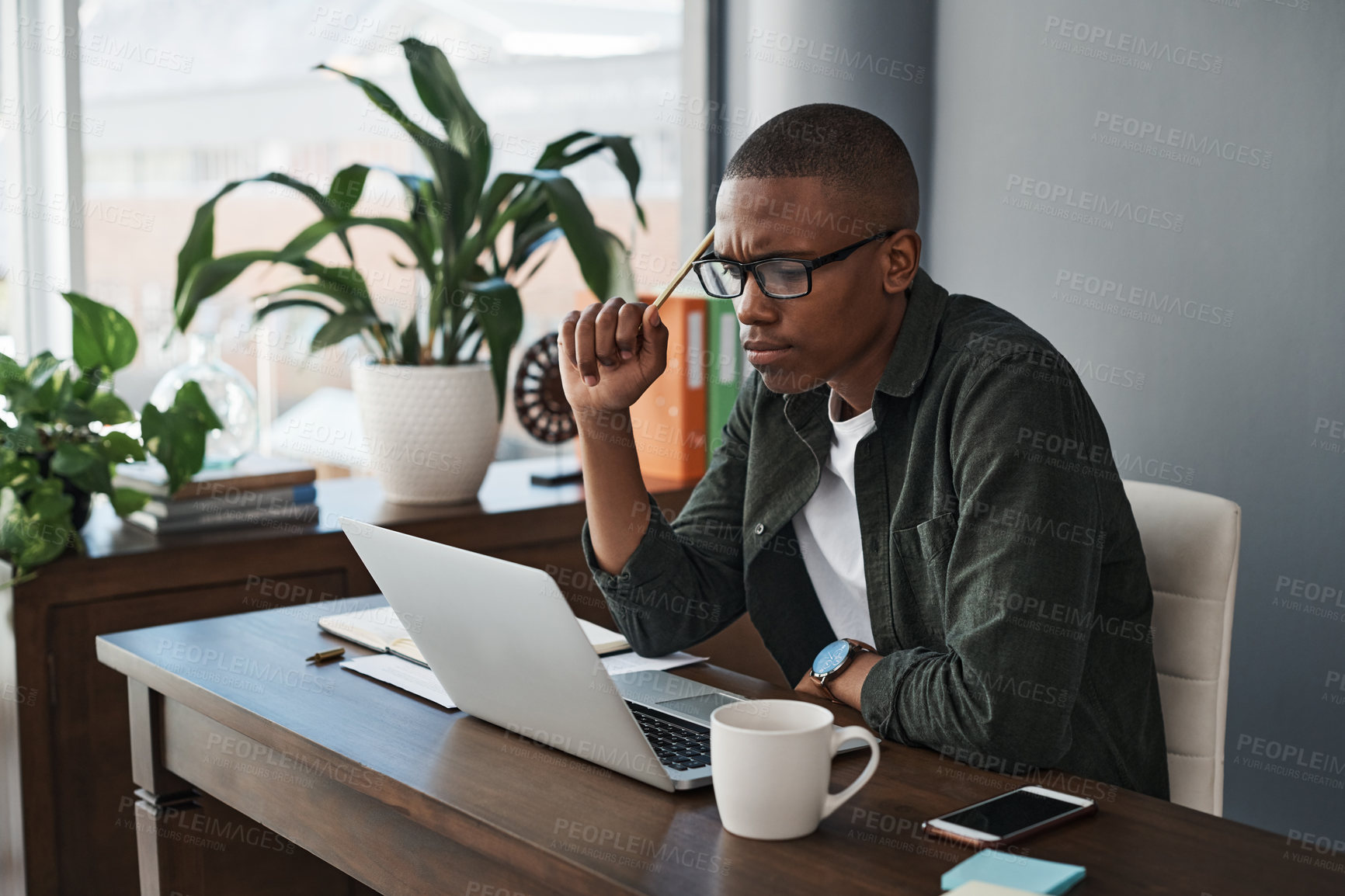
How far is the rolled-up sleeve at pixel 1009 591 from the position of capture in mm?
1188

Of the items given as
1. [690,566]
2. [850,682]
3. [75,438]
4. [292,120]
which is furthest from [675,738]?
[292,120]

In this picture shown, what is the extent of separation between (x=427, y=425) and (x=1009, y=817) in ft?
5.09

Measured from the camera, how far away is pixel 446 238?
2344 millimetres

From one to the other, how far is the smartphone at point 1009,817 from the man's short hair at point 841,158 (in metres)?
0.68

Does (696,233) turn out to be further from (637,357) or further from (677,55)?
(637,357)

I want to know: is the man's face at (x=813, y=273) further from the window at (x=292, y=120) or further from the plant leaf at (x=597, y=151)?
the window at (x=292, y=120)

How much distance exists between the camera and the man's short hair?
4.67 ft

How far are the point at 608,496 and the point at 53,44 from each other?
1672 millimetres

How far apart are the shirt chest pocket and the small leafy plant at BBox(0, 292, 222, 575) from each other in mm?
1231

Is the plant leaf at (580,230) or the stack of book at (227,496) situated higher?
the plant leaf at (580,230)

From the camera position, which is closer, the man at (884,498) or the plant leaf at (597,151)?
the man at (884,498)

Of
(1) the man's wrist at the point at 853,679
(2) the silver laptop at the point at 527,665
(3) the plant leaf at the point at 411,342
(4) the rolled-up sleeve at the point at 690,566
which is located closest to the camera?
(2) the silver laptop at the point at 527,665

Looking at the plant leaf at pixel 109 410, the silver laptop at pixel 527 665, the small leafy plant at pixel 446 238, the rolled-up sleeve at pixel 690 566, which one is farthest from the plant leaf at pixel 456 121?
the silver laptop at pixel 527 665

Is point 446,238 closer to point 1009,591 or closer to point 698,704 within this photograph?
point 698,704
